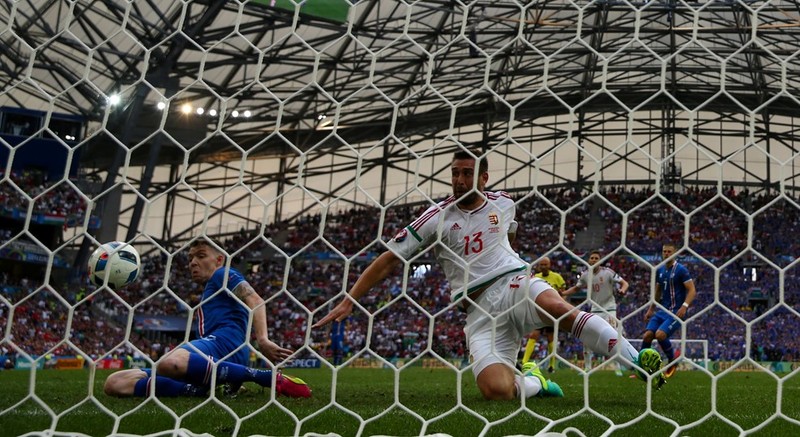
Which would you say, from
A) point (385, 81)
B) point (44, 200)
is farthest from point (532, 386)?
point (44, 200)

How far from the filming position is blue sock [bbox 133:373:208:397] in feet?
16.8

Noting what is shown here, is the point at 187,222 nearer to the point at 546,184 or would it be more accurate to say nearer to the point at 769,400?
the point at 546,184

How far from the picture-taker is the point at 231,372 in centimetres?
519

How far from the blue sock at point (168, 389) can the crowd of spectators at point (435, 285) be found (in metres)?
11.2

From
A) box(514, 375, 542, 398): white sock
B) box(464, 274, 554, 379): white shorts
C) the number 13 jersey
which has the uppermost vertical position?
the number 13 jersey

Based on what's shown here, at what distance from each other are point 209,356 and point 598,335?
2.31 metres

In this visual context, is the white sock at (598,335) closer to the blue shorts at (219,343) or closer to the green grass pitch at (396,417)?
the green grass pitch at (396,417)

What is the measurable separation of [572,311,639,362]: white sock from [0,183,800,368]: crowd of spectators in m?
13.5

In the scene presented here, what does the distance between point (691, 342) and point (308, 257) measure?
16512 mm

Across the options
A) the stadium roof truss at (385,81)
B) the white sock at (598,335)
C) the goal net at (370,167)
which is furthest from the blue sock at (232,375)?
the stadium roof truss at (385,81)

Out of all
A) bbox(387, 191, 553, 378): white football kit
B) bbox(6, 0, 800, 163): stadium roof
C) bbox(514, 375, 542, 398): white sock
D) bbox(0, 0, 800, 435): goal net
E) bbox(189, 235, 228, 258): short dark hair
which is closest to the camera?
bbox(189, 235, 228, 258): short dark hair

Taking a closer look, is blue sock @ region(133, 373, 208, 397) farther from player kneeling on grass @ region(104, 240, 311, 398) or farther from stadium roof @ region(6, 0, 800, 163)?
stadium roof @ region(6, 0, 800, 163)

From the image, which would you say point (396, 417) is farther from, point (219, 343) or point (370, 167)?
point (370, 167)

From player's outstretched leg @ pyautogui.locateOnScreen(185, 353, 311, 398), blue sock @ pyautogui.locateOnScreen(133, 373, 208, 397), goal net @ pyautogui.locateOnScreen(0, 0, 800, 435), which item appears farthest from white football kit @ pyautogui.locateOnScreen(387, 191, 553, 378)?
goal net @ pyautogui.locateOnScreen(0, 0, 800, 435)
